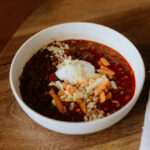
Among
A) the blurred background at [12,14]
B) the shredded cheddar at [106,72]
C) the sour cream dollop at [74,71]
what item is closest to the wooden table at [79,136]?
the shredded cheddar at [106,72]

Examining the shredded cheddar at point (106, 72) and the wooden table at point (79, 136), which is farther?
the shredded cheddar at point (106, 72)

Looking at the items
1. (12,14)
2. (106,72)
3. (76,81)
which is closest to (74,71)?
(76,81)

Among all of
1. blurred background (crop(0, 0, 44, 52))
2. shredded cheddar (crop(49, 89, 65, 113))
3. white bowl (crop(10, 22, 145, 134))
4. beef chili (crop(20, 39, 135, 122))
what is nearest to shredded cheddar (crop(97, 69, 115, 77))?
beef chili (crop(20, 39, 135, 122))

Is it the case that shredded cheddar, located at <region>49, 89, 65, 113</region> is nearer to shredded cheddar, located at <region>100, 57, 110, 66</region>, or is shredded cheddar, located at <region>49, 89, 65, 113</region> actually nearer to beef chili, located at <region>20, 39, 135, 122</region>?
beef chili, located at <region>20, 39, 135, 122</region>

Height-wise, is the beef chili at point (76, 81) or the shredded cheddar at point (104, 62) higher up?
the shredded cheddar at point (104, 62)

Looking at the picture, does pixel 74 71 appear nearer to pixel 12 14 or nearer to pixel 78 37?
pixel 78 37

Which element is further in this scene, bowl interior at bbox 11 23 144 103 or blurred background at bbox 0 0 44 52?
blurred background at bbox 0 0 44 52

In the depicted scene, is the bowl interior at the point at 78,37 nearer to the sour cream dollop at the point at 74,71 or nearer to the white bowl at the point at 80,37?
the white bowl at the point at 80,37
